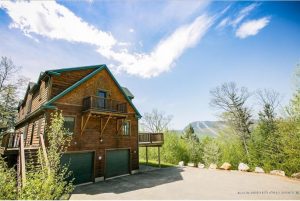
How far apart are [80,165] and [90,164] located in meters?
0.95

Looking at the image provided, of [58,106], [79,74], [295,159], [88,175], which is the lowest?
[88,175]

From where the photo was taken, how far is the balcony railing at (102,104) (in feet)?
48.3

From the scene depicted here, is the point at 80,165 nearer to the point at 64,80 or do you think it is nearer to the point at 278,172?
the point at 64,80

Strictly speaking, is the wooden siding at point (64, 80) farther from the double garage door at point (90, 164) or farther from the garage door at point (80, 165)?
the double garage door at point (90, 164)

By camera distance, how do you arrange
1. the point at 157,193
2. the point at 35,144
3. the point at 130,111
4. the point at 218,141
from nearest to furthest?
the point at 157,193, the point at 35,144, the point at 130,111, the point at 218,141

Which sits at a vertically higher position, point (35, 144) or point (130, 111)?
point (130, 111)

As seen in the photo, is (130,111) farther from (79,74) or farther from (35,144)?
(35,144)

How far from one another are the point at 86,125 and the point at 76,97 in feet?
8.29

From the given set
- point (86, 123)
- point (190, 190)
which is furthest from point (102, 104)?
point (190, 190)

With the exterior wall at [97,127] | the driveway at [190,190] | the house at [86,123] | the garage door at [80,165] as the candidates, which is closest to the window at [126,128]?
the house at [86,123]

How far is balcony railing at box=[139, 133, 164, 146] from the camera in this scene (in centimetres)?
2126

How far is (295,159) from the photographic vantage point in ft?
50.8

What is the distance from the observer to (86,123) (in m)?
15.0

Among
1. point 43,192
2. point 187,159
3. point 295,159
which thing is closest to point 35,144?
point 43,192
